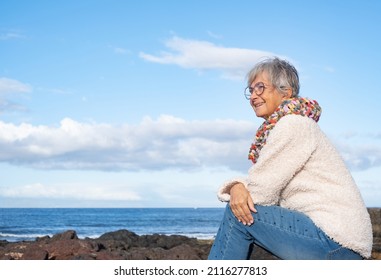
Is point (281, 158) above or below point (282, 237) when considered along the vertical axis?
above

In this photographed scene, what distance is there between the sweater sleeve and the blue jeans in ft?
0.29

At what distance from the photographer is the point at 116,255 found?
21.5 ft

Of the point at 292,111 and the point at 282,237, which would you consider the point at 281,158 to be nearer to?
the point at 292,111

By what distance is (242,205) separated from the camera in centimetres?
269

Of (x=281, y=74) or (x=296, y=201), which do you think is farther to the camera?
(x=281, y=74)

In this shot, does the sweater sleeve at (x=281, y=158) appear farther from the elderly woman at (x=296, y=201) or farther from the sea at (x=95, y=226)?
the sea at (x=95, y=226)

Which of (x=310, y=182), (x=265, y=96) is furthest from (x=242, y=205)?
(x=265, y=96)

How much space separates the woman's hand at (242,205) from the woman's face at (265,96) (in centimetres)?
55

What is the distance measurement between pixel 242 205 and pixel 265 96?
0.69 metres

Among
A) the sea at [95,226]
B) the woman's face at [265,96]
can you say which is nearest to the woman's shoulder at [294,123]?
the woman's face at [265,96]

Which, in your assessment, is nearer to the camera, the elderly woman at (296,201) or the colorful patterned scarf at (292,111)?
the elderly woman at (296,201)

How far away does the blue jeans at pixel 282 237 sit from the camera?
2691 millimetres
